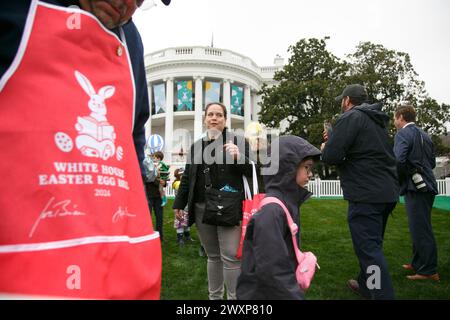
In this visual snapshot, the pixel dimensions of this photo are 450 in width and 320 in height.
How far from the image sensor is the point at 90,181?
98cm

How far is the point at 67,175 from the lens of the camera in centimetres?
94

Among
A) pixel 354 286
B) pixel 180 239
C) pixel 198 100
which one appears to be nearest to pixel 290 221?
pixel 354 286

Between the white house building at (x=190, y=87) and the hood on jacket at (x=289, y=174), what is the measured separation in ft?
108

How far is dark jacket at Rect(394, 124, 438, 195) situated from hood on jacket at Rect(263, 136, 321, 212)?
272cm

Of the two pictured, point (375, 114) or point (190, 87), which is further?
point (190, 87)

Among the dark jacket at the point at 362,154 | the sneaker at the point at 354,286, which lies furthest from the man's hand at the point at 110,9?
the sneaker at the point at 354,286

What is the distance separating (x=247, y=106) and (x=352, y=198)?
36475 mm

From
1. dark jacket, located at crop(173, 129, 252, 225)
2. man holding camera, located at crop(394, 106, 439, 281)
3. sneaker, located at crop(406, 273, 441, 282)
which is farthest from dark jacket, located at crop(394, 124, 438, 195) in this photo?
dark jacket, located at crop(173, 129, 252, 225)

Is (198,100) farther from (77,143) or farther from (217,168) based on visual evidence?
(77,143)

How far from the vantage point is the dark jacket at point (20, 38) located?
928mm

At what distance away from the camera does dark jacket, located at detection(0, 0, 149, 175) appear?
928 millimetres

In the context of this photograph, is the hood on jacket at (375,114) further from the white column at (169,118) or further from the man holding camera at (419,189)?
the white column at (169,118)

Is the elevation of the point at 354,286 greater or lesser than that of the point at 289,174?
lesser

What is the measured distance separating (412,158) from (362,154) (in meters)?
1.52
